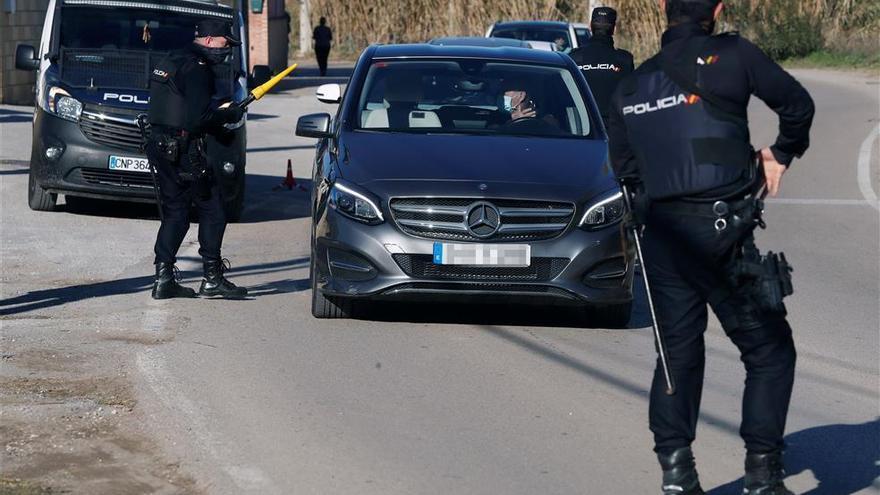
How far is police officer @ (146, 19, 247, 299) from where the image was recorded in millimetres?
9844

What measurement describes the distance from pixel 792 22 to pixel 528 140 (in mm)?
48794

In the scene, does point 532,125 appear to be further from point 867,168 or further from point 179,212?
point 867,168

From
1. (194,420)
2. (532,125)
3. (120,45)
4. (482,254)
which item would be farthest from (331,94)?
(120,45)

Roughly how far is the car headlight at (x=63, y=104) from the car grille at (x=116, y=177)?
495 millimetres

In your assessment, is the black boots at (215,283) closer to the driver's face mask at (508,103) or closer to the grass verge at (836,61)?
the driver's face mask at (508,103)

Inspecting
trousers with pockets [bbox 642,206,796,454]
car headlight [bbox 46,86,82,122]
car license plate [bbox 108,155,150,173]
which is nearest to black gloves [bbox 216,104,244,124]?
car license plate [bbox 108,155,150,173]

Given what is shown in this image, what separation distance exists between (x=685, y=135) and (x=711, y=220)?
1.00 ft

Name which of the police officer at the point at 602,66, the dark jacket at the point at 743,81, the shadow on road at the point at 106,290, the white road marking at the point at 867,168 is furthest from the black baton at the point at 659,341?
the white road marking at the point at 867,168

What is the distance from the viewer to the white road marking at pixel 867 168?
17.8 meters

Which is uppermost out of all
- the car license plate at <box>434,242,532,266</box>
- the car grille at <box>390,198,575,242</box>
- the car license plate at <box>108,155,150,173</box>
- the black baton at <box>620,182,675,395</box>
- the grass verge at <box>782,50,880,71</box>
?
the black baton at <box>620,182,675,395</box>

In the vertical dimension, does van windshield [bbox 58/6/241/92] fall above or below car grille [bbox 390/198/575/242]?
below

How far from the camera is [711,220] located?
5375mm

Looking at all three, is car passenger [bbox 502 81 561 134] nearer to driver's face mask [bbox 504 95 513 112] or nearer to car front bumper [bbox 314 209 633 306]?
driver's face mask [bbox 504 95 513 112]

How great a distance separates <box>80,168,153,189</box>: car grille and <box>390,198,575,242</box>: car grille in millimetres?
5358
